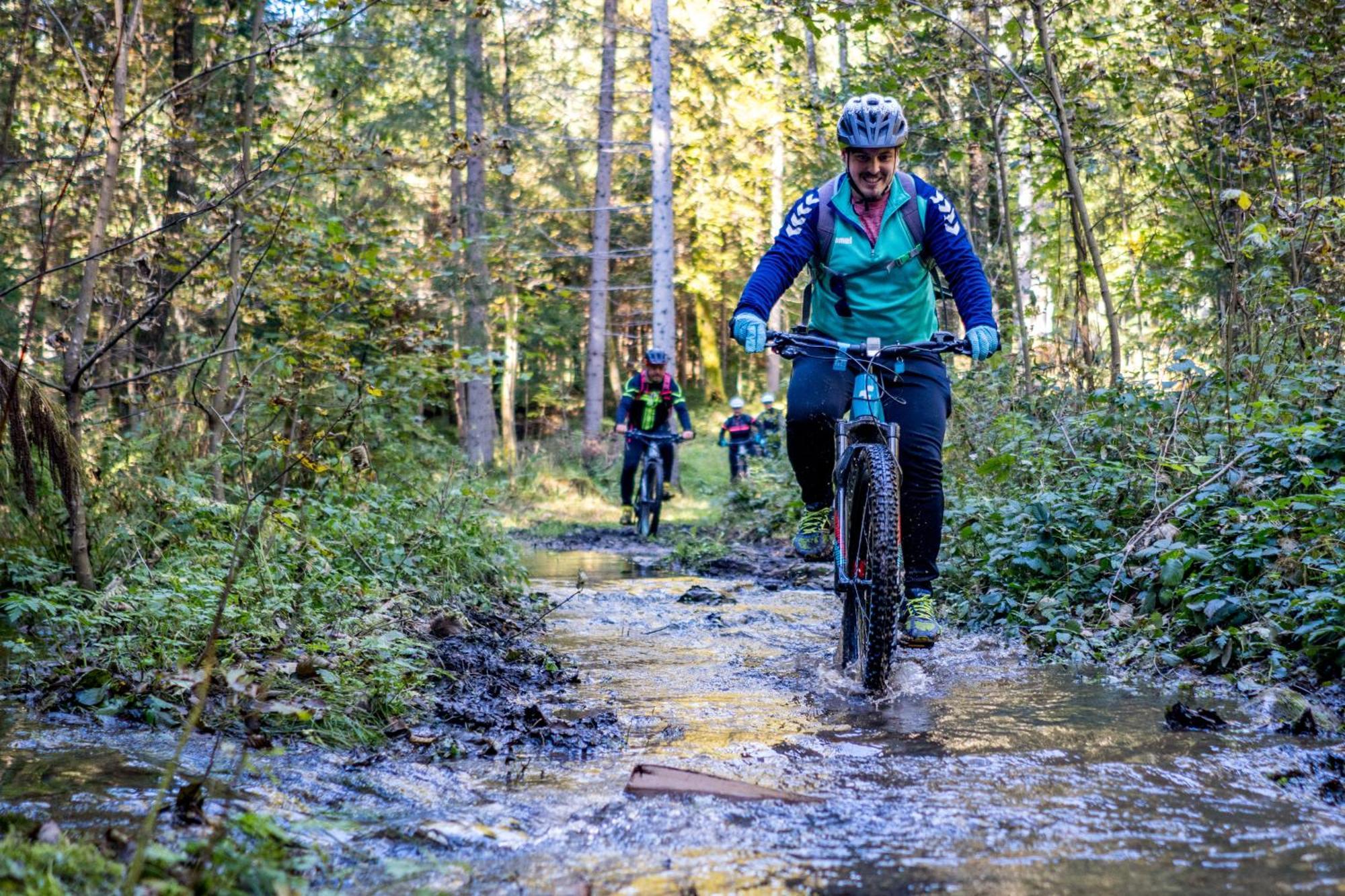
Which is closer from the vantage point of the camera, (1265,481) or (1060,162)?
(1265,481)

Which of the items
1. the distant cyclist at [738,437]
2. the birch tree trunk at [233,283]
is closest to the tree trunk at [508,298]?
the distant cyclist at [738,437]

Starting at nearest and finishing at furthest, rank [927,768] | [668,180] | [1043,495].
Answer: [927,768] < [1043,495] < [668,180]

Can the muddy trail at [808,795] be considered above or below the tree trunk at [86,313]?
below

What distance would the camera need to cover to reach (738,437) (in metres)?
22.0

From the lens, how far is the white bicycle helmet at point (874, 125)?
4.68 metres

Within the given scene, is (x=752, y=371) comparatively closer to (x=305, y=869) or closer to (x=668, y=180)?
(x=668, y=180)

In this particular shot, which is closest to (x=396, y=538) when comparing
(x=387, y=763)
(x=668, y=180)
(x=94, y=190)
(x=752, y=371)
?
(x=387, y=763)

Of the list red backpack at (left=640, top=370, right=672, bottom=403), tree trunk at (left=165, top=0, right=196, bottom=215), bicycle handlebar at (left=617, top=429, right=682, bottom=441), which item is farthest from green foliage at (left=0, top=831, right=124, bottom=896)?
red backpack at (left=640, top=370, right=672, bottom=403)

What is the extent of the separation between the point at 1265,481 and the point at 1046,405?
3.20 m

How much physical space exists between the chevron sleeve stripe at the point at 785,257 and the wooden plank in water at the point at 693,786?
2563mm

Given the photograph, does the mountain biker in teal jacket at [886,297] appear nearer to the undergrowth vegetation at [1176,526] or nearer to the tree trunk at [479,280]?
the undergrowth vegetation at [1176,526]

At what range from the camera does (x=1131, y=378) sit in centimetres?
755

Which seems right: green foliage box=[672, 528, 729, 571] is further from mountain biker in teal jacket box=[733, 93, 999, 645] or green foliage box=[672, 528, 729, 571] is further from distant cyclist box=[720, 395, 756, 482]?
distant cyclist box=[720, 395, 756, 482]

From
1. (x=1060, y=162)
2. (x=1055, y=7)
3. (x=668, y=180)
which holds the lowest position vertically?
(x=1060, y=162)
